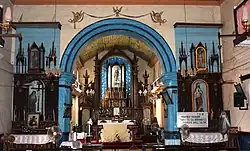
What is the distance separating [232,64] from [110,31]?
11.8 feet

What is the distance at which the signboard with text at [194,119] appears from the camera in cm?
852

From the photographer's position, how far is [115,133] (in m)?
14.5

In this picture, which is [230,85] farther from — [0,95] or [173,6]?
[0,95]

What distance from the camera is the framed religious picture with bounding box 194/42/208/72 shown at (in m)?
8.82

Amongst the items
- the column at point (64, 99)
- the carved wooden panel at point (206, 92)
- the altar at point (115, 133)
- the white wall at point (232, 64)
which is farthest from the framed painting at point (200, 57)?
the altar at point (115, 133)

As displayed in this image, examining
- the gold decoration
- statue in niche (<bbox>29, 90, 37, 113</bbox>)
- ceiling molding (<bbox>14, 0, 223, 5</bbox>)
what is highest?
ceiling molding (<bbox>14, 0, 223, 5</bbox>)

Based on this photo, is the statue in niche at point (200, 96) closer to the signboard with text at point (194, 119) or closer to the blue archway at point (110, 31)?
the signboard with text at point (194, 119)

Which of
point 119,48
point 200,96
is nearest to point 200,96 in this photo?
point 200,96

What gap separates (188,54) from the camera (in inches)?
352

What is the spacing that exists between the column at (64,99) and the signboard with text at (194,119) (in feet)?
10.1

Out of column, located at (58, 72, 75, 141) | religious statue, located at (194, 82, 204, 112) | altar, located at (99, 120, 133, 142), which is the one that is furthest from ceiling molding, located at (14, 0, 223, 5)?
altar, located at (99, 120, 133, 142)

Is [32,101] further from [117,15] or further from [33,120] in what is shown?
[117,15]

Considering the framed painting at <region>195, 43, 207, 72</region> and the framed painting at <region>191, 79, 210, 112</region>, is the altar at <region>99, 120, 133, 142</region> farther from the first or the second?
the framed painting at <region>195, 43, 207, 72</region>

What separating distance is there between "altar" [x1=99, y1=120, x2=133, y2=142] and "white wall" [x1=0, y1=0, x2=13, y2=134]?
21.8 ft
